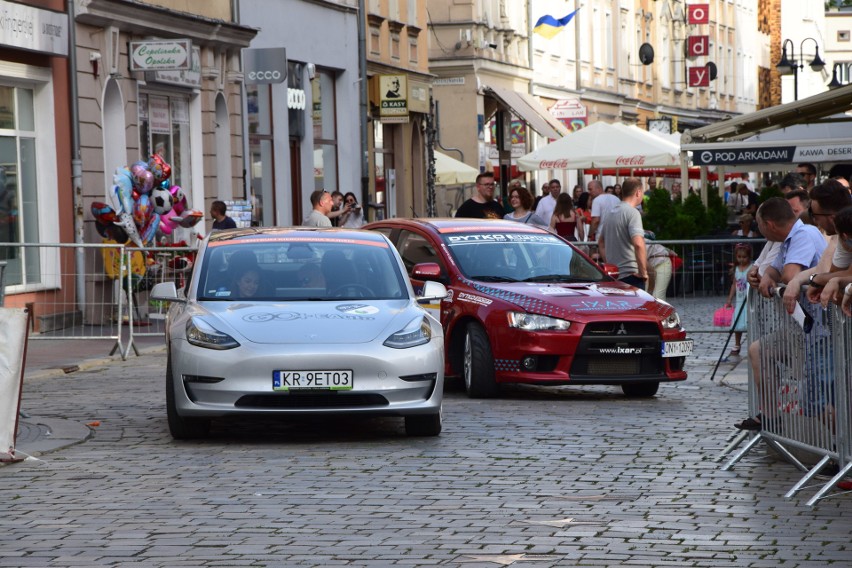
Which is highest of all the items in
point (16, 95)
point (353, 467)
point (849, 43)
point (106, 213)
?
point (849, 43)

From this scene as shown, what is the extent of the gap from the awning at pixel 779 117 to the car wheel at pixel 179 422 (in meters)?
12.0

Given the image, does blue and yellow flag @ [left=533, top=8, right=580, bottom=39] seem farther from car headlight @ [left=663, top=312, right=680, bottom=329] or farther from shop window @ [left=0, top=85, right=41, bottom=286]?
car headlight @ [left=663, top=312, right=680, bottom=329]

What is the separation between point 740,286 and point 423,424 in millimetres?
7616

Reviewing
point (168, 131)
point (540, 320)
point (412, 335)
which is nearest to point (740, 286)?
point (540, 320)

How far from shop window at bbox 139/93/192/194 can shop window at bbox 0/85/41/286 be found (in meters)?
3.23

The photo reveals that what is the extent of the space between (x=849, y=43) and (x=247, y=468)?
13097 cm

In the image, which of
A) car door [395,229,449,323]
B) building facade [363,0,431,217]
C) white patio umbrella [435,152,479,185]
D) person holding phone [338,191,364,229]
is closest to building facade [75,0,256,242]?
person holding phone [338,191,364,229]

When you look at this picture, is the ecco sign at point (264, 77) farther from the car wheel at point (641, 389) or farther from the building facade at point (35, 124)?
the car wheel at point (641, 389)

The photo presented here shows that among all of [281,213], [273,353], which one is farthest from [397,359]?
[281,213]

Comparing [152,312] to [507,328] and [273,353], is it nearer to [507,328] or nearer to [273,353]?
[507,328]

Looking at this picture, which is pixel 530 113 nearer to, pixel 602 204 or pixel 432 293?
pixel 602 204

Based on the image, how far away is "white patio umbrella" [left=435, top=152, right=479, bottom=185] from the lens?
4162cm

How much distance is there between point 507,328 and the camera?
1375 cm

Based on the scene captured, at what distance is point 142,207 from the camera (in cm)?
2275
